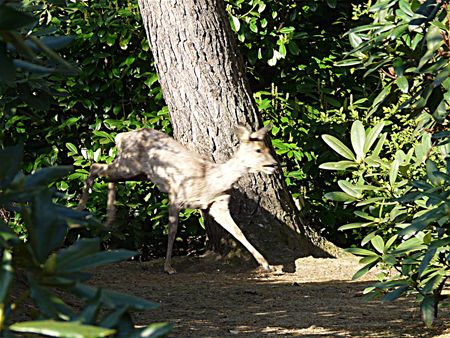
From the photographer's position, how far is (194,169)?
25.4 feet

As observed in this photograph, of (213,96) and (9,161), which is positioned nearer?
(9,161)

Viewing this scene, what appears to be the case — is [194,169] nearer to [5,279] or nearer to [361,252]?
[361,252]

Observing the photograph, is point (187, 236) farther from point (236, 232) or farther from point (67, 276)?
point (67, 276)

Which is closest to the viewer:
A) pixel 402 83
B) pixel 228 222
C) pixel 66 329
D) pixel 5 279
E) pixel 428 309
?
pixel 66 329

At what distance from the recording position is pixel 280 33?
31.2ft

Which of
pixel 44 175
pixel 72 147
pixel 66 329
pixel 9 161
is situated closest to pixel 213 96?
pixel 72 147

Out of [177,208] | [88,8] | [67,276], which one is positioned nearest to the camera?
[67,276]

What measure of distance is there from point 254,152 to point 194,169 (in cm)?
55

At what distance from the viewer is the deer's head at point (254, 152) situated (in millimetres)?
7688

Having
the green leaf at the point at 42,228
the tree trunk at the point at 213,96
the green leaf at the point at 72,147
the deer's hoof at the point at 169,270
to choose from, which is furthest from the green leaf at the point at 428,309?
the green leaf at the point at 72,147

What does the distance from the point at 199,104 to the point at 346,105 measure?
214cm

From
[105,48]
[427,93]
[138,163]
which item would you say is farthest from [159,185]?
[427,93]

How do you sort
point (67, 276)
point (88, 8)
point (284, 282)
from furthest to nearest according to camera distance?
1. point (88, 8)
2. point (284, 282)
3. point (67, 276)

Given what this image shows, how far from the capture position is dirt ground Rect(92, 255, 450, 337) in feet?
17.0
